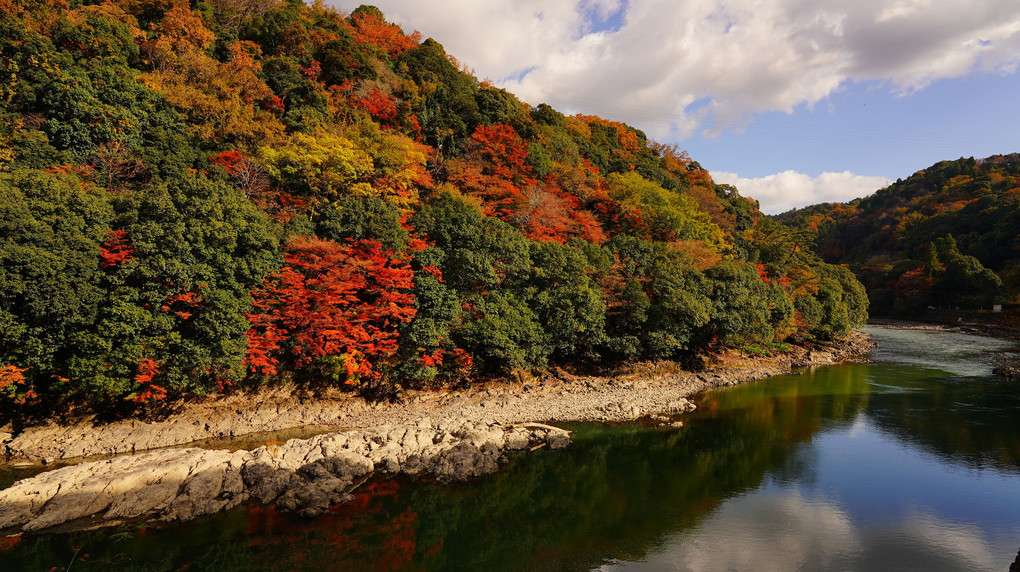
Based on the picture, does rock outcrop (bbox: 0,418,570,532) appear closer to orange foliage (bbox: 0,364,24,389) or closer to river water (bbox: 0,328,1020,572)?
river water (bbox: 0,328,1020,572)

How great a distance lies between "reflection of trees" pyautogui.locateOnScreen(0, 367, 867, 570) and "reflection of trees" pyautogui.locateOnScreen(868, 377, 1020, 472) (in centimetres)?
490

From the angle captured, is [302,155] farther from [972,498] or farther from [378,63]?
[972,498]

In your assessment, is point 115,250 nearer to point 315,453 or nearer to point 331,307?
point 331,307

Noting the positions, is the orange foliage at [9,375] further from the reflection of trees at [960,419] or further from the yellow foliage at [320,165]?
the reflection of trees at [960,419]

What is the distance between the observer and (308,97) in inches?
1102

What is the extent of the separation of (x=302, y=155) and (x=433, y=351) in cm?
1207

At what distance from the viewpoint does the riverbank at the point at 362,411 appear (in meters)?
14.5

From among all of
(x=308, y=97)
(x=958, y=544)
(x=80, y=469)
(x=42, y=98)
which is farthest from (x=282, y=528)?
(x=308, y=97)

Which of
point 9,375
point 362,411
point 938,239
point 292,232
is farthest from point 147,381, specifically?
point 938,239

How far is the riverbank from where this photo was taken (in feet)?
47.6

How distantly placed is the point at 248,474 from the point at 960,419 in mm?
27536

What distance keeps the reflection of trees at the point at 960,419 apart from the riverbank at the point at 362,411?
7281 mm

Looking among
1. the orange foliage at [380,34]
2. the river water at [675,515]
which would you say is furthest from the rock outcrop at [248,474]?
the orange foliage at [380,34]

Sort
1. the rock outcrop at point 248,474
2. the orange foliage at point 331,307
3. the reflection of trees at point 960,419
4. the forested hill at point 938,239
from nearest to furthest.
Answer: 1. the rock outcrop at point 248,474
2. the reflection of trees at point 960,419
3. the orange foliage at point 331,307
4. the forested hill at point 938,239
